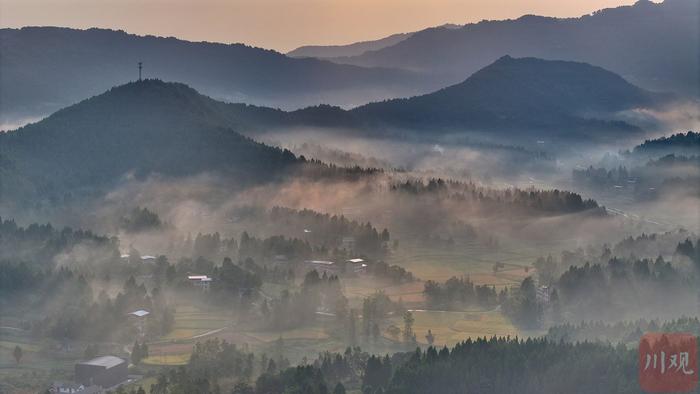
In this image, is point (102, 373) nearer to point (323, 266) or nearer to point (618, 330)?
point (618, 330)

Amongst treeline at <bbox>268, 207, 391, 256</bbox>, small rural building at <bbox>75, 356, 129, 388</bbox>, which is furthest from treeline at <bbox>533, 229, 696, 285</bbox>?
small rural building at <bbox>75, 356, 129, 388</bbox>

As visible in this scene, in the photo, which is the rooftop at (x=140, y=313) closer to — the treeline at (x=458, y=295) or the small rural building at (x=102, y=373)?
the small rural building at (x=102, y=373)

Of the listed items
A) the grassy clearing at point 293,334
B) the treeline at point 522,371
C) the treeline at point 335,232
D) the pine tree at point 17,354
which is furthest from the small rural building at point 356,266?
the treeline at point 522,371

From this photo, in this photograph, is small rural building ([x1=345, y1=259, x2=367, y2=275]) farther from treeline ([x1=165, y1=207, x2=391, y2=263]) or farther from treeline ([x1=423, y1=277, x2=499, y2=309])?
treeline ([x1=423, y1=277, x2=499, y2=309])

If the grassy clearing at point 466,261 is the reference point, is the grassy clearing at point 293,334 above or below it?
below

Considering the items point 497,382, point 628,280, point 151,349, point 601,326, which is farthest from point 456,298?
point 497,382

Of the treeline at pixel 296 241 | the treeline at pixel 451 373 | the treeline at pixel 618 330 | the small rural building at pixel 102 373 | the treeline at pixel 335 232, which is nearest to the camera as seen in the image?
the treeline at pixel 451 373

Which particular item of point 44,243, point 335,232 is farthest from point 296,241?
point 44,243

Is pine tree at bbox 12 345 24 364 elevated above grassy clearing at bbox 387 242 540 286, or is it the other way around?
grassy clearing at bbox 387 242 540 286
